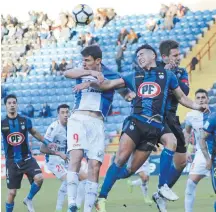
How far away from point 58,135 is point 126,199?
2.56 metres

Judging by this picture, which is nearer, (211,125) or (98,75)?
(211,125)

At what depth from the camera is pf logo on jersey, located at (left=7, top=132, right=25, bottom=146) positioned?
35.7 feet

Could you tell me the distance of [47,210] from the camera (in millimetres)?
11898

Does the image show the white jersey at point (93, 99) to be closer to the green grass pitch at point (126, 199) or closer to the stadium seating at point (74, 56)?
the green grass pitch at point (126, 199)

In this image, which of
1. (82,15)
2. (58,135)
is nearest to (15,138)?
(58,135)

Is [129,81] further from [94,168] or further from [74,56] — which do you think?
[74,56]

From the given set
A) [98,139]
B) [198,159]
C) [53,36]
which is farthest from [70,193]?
[53,36]

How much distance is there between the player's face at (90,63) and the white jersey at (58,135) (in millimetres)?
3323

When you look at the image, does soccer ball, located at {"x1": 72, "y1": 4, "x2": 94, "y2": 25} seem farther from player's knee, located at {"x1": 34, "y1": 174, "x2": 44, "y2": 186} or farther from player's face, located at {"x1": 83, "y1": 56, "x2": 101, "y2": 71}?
player's face, located at {"x1": 83, "y1": 56, "x2": 101, "y2": 71}

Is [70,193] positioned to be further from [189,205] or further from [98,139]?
[189,205]

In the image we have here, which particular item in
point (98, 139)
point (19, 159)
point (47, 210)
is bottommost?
point (47, 210)

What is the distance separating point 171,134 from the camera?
890 cm

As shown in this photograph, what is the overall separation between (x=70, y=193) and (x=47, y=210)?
3.88m

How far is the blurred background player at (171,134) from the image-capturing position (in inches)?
348
